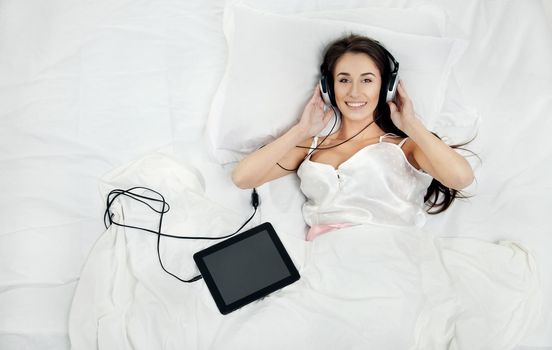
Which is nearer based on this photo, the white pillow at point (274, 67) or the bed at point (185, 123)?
the bed at point (185, 123)

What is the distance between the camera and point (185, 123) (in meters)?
1.64

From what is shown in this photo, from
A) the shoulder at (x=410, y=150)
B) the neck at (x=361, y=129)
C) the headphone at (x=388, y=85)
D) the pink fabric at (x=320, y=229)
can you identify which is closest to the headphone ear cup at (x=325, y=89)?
the headphone at (x=388, y=85)

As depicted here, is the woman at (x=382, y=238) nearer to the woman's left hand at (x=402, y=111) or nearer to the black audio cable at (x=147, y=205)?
the woman's left hand at (x=402, y=111)

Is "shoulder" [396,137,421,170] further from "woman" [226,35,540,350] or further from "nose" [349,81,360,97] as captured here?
"nose" [349,81,360,97]

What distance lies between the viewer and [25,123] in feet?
5.21

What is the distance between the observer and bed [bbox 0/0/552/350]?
137 cm

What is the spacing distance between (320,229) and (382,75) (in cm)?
48

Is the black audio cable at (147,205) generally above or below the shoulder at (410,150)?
below

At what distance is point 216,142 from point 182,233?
31 centimetres

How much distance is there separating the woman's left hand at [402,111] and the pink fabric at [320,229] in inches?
13.0

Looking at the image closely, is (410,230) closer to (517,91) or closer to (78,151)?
(517,91)

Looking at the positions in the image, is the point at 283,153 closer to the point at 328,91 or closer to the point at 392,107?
the point at 328,91

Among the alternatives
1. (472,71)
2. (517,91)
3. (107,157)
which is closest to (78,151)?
(107,157)

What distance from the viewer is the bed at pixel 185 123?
1372mm
